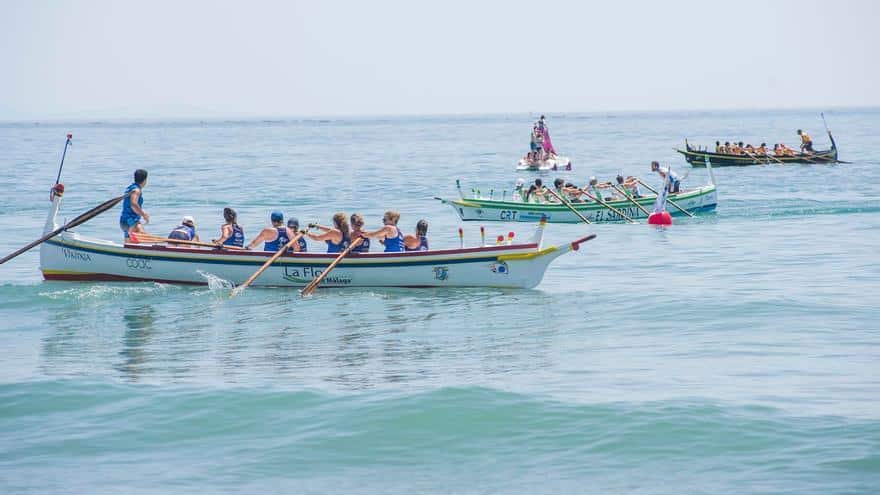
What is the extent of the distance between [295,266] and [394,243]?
2.13 m

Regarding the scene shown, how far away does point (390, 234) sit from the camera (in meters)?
21.4

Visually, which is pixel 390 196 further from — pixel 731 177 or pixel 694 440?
pixel 694 440

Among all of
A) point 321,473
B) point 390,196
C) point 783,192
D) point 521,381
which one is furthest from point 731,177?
Answer: point 321,473

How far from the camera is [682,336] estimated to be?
18.2m

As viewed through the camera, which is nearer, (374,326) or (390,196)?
(374,326)

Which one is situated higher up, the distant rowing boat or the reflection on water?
the distant rowing boat

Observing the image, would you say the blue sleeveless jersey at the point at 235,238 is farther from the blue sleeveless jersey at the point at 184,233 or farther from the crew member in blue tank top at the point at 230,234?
the blue sleeveless jersey at the point at 184,233

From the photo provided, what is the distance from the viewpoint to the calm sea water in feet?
38.4

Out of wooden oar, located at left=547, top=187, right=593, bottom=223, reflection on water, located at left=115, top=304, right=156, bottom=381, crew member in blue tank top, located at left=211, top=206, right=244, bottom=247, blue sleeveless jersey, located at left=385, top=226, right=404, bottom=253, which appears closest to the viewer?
reflection on water, located at left=115, top=304, right=156, bottom=381

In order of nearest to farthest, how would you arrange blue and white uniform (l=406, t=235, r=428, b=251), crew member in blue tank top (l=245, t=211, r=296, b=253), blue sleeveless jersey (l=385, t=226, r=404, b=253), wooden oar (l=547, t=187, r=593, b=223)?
blue sleeveless jersey (l=385, t=226, r=404, b=253) < blue and white uniform (l=406, t=235, r=428, b=251) < crew member in blue tank top (l=245, t=211, r=296, b=253) < wooden oar (l=547, t=187, r=593, b=223)

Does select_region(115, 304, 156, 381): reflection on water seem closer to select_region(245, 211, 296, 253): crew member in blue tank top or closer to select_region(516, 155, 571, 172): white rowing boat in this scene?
select_region(245, 211, 296, 253): crew member in blue tank top

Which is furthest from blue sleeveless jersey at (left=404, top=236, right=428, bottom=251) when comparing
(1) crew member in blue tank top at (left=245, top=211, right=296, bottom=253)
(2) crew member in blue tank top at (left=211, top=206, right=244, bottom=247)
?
(2) crew member in blue tank top at (left=211, top=206, right=244, bottom=247)

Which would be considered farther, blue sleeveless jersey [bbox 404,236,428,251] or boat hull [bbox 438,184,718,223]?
boat hull [bbox 438,184,718,223]

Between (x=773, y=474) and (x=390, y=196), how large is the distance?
36.4 m
